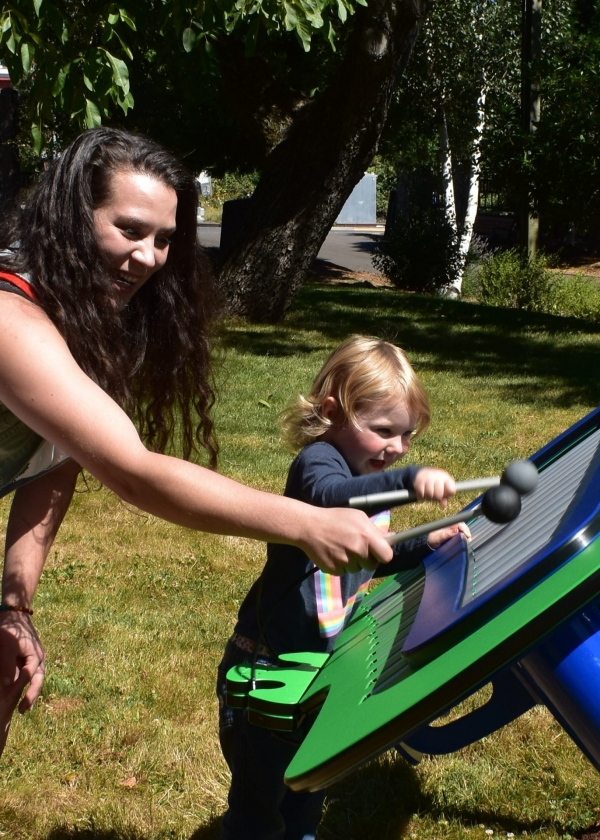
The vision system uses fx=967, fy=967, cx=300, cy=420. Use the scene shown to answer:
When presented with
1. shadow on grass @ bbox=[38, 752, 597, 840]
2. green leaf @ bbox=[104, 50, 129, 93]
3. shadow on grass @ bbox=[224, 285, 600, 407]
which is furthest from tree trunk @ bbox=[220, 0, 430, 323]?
shadow on grass @ bbox=[38, 752, 597, 840]

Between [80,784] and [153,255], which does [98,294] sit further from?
[80,784]

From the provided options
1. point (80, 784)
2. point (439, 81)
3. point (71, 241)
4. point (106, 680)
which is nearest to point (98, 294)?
point (71, 241)

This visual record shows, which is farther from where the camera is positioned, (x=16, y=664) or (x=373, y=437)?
(x=373, y=437)

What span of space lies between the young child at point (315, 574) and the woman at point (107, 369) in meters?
0.35

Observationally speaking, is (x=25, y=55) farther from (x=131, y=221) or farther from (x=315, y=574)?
(x=315, y=574)

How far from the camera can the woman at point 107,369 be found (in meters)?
1.32

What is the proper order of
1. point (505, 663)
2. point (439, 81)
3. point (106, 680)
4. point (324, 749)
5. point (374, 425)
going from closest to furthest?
point (505, 663) < point (324, 749) < point (374, 425) < point (106, 680) < point (439, 81)

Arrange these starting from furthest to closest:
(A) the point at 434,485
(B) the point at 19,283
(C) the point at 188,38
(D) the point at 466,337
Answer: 1. (D) the point at 466,337
2. (C) the point at 188,38
3. (B) the point at 19,283
4. (A) the point at 434,485

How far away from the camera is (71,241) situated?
1776mm

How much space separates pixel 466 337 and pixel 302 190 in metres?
2.24

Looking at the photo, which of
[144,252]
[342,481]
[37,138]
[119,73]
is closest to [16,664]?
[342,481]

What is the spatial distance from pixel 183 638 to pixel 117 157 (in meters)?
2.05

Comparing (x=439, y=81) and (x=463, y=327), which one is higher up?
(x=439, y=81)

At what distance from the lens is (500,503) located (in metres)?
1.30
